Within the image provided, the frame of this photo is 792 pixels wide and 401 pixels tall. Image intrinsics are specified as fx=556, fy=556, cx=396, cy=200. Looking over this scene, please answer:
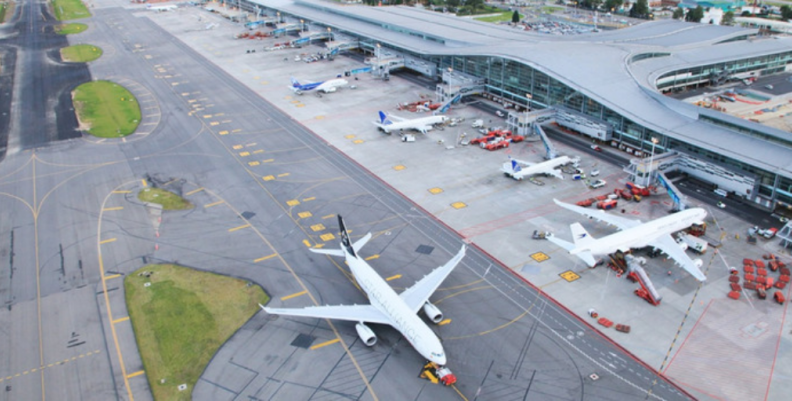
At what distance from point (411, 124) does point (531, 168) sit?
3016cm

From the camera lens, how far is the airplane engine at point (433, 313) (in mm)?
58938

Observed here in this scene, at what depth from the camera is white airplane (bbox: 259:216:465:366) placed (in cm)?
5269

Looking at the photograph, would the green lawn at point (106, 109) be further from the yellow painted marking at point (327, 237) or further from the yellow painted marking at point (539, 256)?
the yellow painted marking at point (539, 256)

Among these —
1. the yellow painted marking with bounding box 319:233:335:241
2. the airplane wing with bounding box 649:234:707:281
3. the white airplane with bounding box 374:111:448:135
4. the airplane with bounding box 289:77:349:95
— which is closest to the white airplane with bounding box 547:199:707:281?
the airplane wing with bounding box 649:234:707:281

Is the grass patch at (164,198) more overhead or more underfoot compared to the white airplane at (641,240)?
more underfoot

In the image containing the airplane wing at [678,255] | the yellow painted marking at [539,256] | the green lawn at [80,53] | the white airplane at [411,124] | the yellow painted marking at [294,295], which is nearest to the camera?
the airplane wing at [678,255]

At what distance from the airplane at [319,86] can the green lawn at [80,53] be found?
8590 cm

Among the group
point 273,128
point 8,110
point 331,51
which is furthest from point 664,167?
point 8,110

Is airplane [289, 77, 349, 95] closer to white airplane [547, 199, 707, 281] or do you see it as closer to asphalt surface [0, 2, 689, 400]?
asphalt surface [0, 2, 689, 400]

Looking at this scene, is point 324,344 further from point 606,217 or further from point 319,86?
point 319,86

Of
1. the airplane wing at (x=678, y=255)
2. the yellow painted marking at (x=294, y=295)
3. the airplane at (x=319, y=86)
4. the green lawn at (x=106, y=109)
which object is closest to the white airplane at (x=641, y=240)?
the airplane wing at (x=678, y=255)

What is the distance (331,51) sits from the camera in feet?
584

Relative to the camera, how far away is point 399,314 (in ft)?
182

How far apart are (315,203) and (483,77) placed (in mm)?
65625
